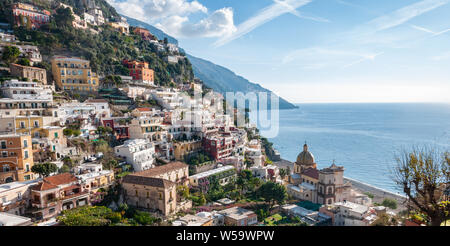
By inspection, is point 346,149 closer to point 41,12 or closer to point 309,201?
point 309,201

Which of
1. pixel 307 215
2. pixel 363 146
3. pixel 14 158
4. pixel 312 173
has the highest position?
pixel 14 158

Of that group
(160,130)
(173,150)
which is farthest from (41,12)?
(173,150)

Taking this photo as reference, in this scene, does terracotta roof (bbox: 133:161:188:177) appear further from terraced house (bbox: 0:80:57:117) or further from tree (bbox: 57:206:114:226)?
terraced house (bbox: 0:80:57:117)

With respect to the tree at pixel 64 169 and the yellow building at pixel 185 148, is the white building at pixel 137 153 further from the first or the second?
the tree at pixel 64 169

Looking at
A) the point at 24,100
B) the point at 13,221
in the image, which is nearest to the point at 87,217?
the point at 13,221

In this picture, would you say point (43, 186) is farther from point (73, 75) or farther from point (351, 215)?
point (351, 215)

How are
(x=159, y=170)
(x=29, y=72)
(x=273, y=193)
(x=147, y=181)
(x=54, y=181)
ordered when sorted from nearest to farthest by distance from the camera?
1. (x=54, y=181)
2. (x=147, y=181)
3. (x=159, y=170)
4. (x=273, y=193)
5. (x=29, y=72)

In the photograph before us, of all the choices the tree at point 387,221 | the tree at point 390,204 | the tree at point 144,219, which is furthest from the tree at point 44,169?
the tree at point 390,204

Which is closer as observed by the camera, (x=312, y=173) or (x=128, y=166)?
(x=128, y=166)
